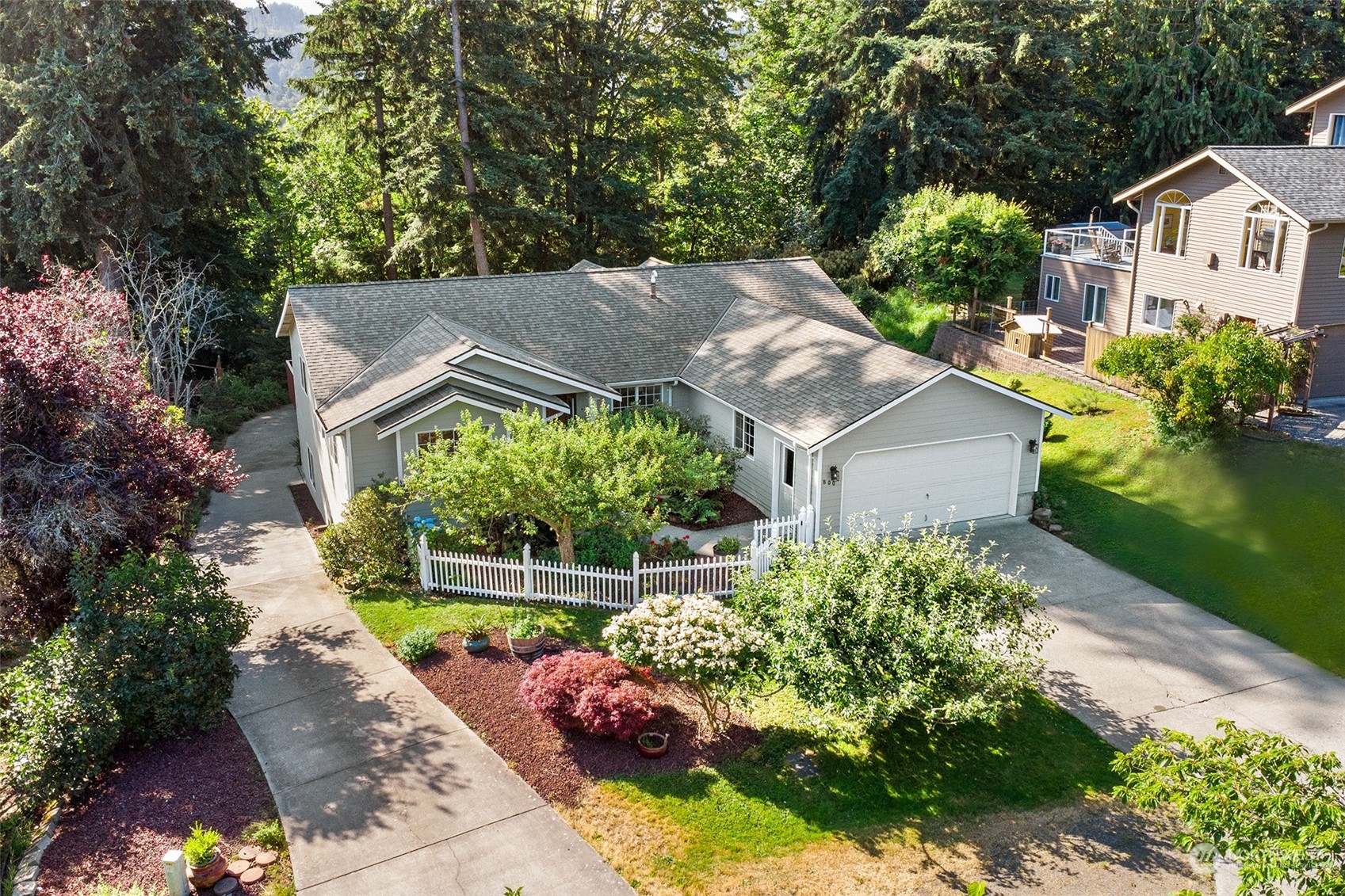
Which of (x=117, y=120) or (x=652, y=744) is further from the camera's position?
(x=117, y=120)

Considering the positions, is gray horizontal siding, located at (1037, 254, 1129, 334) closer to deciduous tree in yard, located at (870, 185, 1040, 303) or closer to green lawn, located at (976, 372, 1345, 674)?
deciduous tree in yard, located at (870, 185, 1040, 303)

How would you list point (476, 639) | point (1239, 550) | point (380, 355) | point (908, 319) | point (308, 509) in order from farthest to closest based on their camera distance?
point (908, 319) < point (308, 509) < point (380, 355) < point (1239, 550) < point (476, 639)

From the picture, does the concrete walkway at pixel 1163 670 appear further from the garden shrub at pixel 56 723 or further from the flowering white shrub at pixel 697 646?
the garden shrub at pixel 56 723

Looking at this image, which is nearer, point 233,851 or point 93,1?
point 233,851

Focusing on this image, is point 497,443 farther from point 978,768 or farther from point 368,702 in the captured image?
point 978,768

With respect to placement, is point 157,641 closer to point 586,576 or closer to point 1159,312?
point 586,576

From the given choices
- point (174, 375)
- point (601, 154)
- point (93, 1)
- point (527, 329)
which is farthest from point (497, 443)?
point (601, 154)

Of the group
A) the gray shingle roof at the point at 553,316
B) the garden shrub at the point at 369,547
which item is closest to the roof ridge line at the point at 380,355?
the gray shingle roof at the point at 553,316

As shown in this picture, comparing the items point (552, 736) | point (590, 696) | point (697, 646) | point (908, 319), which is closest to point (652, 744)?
point (590, 696)
